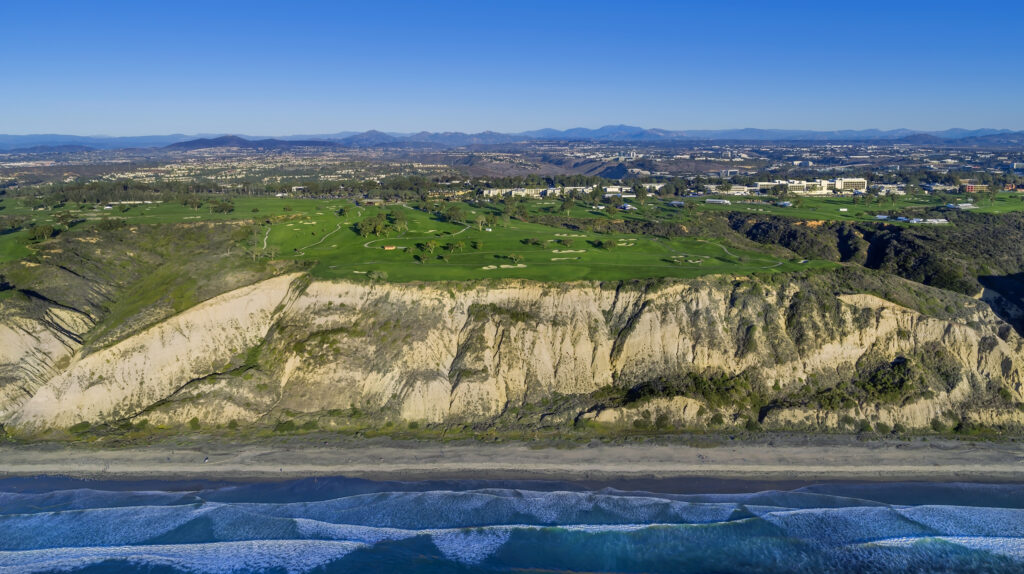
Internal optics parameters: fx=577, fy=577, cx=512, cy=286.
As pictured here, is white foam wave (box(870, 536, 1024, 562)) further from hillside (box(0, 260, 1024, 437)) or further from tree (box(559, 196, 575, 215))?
tree (box(559, 196, 575, 215))

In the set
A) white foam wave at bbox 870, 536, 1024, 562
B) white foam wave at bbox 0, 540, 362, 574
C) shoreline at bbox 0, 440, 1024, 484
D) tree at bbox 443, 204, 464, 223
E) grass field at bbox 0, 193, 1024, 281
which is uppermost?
tree at bbox 443, 204, 464, 223

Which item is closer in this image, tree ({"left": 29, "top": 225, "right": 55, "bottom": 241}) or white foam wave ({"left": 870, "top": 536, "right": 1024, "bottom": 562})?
white foam wave ({"left": 870, "top": 536, "right": 1024, "bottom": 562})

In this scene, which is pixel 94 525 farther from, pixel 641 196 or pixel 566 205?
pixel 641 196

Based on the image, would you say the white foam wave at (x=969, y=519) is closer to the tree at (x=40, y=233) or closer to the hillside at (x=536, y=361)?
the hillside at (x=536, y=361)

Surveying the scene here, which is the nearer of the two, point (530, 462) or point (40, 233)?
point (530, 462)

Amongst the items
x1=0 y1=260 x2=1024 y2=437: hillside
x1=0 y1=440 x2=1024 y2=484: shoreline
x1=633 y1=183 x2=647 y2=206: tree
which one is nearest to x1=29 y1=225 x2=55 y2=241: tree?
x1=0 y1=260 x2=1024 y2=437: hillside

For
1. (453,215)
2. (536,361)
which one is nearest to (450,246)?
(453,215)

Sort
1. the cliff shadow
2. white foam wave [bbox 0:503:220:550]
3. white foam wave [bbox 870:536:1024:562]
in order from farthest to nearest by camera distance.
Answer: the cliff shadow < white foam wave [bbox 0:503:220:550] < white foam wave [bbox 870:536:1024:562]

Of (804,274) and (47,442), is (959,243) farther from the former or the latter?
(47,442)
